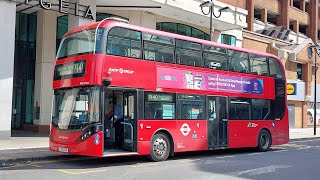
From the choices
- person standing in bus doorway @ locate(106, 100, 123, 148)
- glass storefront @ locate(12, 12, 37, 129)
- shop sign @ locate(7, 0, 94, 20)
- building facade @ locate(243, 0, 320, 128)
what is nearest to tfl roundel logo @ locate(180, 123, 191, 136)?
person standing in bus doorway @ locate(106, 100, 123, 148)

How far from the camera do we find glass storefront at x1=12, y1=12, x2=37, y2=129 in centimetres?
2486

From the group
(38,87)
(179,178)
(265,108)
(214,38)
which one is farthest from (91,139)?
(214,38)

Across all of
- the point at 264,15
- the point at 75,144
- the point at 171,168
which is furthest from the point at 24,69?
the point at 264,15

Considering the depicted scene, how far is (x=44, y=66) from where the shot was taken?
23.8 metres

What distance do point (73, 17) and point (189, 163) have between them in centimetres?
1102

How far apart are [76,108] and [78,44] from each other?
6.39 feet

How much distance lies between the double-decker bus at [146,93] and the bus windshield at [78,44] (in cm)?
3

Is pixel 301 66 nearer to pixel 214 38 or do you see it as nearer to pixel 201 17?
pixel 214 38

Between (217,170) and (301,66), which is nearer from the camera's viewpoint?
(217,170)

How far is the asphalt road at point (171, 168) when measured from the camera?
416 inches

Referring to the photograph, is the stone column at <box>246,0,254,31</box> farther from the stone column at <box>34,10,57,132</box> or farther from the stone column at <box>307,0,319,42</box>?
the stone column at <box>34,10,57,132</box>

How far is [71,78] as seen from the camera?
12500 mm

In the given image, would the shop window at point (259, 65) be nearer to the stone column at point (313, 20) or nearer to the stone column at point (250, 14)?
the stone column at point (250, 14)

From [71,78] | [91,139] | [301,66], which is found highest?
[301,66]
